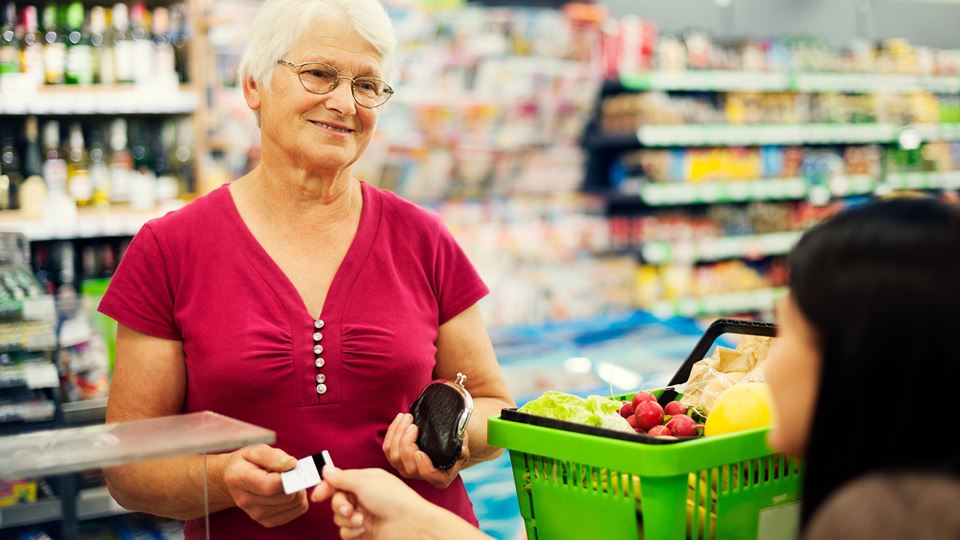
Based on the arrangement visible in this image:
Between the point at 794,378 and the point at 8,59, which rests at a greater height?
the point at 8,59

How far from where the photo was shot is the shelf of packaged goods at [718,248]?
7.66 m

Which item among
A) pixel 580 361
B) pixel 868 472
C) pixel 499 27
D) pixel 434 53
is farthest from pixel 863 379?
pixel 499 27

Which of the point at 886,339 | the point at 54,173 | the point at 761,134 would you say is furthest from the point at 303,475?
the point at 761,134

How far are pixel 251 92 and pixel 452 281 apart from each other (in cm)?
52

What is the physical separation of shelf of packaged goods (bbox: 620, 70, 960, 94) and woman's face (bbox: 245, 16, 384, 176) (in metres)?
5.63

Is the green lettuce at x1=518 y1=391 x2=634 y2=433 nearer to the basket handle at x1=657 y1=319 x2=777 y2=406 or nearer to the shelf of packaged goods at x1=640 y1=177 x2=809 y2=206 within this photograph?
the basket handle at x1=657 y1=319 x2=777 y2=406

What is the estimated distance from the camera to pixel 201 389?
5.77ft

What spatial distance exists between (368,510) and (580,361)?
114 inches

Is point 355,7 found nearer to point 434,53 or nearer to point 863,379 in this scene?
point 863,379

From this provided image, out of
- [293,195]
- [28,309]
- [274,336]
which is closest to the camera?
[274,336]

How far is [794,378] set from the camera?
3.41 ft

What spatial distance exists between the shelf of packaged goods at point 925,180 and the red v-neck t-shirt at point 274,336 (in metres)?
8.23

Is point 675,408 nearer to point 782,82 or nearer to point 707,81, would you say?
point 707,81

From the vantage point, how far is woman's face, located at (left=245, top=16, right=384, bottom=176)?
1.79 meters
